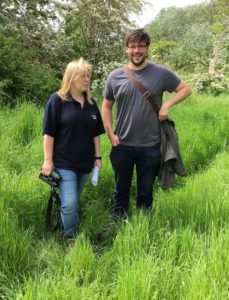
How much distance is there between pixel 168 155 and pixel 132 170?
44 cm

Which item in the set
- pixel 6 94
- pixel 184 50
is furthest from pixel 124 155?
pixel 184 50

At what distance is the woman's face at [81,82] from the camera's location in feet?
11.7

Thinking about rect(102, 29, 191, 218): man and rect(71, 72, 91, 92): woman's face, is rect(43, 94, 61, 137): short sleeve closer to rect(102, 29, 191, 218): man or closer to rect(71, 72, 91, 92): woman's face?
rect(71, 72, 91, 92): woman's face

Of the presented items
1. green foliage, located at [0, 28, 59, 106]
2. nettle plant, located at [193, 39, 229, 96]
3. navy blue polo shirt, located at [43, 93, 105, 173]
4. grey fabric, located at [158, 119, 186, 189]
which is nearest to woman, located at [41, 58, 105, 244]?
navy blue polo shirt, located at [43, 93, 105, 173]

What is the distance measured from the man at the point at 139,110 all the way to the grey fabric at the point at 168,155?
6 cm

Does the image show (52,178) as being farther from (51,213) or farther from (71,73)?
(71,73)

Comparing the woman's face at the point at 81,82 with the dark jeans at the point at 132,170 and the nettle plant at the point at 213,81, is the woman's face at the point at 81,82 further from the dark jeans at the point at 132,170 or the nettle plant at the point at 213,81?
the nettle plant at the point at 213,81

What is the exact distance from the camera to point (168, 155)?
4059 mm

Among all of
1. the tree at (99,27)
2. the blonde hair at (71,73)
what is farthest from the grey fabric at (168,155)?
the tree at (99,27)

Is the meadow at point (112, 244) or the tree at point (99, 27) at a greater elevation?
the tree at point (99, 27)

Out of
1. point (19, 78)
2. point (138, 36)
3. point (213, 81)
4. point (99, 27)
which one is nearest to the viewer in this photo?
point (138, 36)

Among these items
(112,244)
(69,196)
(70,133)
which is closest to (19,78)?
(70,133)

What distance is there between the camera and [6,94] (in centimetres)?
776

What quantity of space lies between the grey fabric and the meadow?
333 mm
